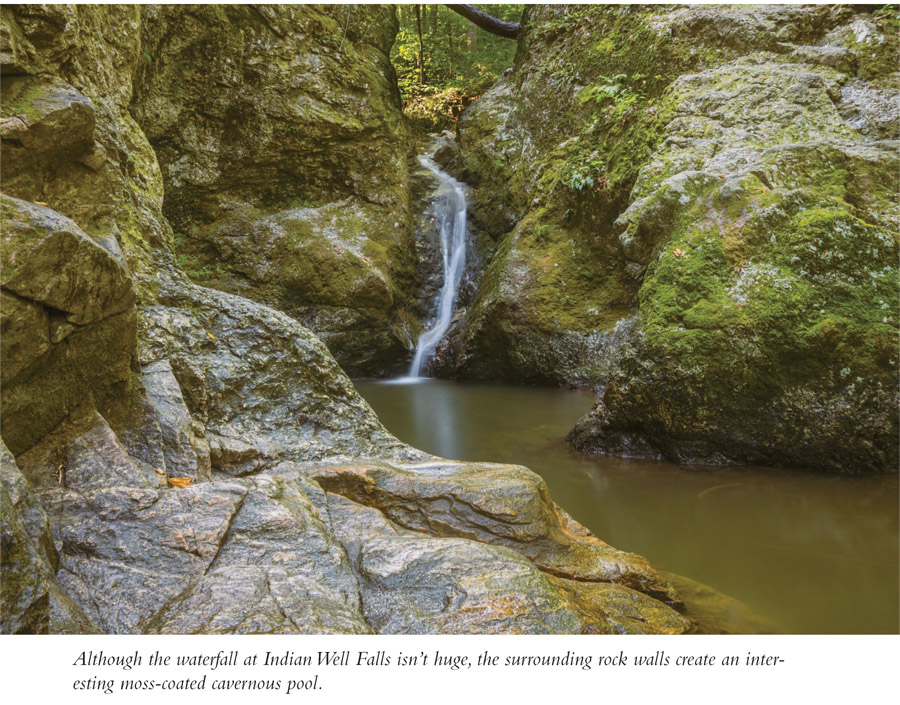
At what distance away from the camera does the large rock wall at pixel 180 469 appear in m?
1.82

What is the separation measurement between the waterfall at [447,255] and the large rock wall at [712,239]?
2.87ft

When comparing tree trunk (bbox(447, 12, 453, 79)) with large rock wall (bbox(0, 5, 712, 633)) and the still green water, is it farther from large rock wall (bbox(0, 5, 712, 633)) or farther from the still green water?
the still green water

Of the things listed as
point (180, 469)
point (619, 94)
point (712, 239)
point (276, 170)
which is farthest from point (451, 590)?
point (276, 170)

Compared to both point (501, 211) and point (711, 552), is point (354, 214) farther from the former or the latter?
point (711, 552)

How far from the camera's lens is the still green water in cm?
288

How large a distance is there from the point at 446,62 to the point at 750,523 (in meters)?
14.3

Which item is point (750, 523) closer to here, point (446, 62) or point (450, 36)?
point (446, 62)

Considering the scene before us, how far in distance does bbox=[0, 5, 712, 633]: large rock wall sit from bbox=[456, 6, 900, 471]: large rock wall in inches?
85.4

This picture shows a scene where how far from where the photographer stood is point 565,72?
32.3 feet

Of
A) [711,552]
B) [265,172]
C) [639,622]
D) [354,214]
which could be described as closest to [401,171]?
[354,214]

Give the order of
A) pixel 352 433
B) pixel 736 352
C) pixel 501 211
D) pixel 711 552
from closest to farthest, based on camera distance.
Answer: pixel 711 552 < pixel 352 433 < pixel 736 352 < pixel 501 211

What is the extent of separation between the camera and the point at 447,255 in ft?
34.8

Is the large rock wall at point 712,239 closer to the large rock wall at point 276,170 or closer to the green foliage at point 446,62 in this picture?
the large rock wall at point 276,170

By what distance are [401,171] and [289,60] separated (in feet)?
8.25
